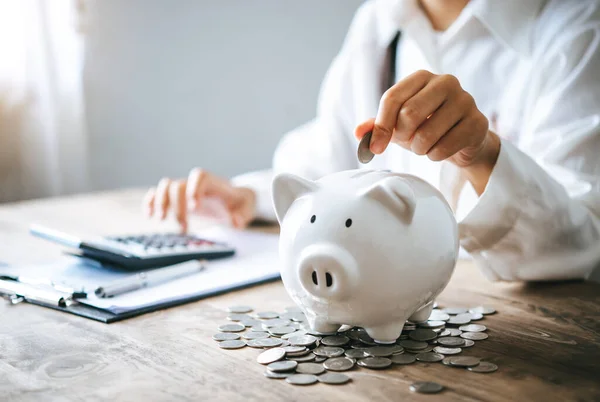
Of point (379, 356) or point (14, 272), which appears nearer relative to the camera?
point (379, 356)

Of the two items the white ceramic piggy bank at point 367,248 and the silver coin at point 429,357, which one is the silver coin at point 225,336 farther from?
the silver coin at point 429,357

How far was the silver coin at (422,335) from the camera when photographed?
65 cm

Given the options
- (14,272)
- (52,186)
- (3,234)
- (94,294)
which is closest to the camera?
(94,294)

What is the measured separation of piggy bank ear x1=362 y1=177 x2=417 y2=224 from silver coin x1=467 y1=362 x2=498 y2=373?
0.46 feet

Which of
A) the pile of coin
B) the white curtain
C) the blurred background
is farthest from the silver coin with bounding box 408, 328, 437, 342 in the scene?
the white curtain

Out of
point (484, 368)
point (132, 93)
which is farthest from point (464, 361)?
point (132, 93)

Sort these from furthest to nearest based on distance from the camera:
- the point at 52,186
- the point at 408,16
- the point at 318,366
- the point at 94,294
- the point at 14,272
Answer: the point at 52,186
the point at 408,16
the point at 14,272
the point at 94,294
the point at 318,366

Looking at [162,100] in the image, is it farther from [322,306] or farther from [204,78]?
[322,306]

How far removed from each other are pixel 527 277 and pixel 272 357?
40cm

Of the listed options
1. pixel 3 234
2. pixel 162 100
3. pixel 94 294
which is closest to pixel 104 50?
pixel 162 100

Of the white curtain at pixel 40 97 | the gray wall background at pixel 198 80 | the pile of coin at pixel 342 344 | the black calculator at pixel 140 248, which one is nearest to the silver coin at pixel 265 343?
the pile of coin at pixel 342 344

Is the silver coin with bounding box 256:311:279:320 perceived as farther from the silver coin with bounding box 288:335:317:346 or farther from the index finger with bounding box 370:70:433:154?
the index finger with bounding box 370:70:433:154

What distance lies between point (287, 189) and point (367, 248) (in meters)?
0.11

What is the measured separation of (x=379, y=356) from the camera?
61 cm
